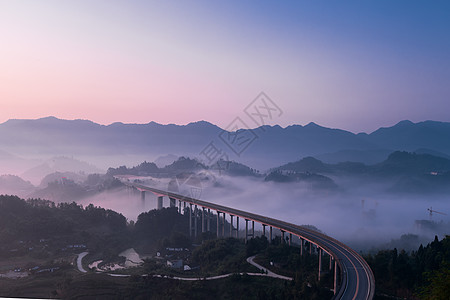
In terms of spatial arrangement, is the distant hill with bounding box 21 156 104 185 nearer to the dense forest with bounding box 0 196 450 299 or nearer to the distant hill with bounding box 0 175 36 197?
the distant hill with bounding box 0 175 36 197

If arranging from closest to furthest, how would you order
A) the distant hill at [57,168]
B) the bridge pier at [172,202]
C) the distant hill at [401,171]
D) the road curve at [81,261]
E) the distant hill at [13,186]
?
1. the road curve at [81,261]
2. the bridge pier at [172,202]
3. the distant hill at [13,186]
4. the distant hill at [401,171]
5. the distant hill at [57,168]

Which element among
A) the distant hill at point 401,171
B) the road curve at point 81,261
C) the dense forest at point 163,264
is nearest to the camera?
the dense forest at point 163,264

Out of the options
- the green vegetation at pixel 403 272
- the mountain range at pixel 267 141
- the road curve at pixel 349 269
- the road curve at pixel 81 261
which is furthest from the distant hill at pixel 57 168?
the green vegetation at pixel 403 272

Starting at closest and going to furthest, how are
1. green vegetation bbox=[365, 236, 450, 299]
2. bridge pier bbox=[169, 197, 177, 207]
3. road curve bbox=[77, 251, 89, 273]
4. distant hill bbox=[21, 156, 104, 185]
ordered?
1. green vegetation bbox=[365, 236, 450, 299]
2. road curve bbox=[77, 251, 89, 273]
3. bridge pier bbox=[169, 197, 177, 207]
4. distant hill bbox=[21, 156, 104, 185]

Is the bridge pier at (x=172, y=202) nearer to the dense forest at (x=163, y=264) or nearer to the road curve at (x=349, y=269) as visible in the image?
the dense forest at (x=163, y=264)

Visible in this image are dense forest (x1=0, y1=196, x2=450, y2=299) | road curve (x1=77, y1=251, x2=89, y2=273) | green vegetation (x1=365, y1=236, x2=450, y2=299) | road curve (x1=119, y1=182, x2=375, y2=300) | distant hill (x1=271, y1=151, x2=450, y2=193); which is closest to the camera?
road curve (x1=119, y1=182, x2=375, y2=300)

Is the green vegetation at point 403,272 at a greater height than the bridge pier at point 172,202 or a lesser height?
greater

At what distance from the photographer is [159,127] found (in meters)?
183

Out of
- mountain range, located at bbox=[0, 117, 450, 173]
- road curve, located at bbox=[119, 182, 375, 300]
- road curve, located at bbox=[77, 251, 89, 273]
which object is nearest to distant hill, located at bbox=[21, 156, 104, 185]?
mountain range, located at bbox=[0, 117, 450, 173]

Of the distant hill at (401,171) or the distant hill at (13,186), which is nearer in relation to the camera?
the distant hill at (13,186)

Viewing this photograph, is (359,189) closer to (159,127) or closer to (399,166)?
(399,166)

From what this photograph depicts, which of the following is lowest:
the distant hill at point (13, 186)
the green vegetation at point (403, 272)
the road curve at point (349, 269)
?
the distant hill at point (13, 186)

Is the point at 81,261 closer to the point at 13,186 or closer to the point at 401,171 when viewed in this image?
the point at 13,186

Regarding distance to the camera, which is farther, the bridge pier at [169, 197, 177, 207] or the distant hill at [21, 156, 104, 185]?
the distant hill at [21, 156, 104, 185]
